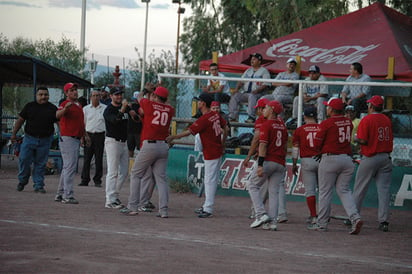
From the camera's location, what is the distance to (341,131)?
12.1 m

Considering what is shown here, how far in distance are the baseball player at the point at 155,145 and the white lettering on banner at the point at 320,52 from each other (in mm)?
7842

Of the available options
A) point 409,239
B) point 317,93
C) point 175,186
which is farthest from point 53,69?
point 409,239

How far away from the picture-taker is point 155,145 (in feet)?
42.0

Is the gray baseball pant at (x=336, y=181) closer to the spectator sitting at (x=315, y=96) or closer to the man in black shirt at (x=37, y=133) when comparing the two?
the spectator sitting at (x=315, y=96)

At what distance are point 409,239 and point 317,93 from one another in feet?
17.2

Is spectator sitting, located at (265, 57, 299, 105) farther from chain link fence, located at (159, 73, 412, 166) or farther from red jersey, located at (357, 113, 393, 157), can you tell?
red jersey, located at (357, 113, 393, 157)

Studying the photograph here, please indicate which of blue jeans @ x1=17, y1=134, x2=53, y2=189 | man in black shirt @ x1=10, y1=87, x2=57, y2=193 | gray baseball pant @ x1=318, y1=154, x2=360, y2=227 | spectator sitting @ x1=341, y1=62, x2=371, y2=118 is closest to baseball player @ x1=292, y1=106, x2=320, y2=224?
gray baseball pant @ x1=318, y1=154, x2=360, y2=227

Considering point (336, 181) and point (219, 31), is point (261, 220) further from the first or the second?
point (219, 31)

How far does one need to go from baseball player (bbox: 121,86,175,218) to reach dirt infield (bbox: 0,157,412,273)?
1.48 feet

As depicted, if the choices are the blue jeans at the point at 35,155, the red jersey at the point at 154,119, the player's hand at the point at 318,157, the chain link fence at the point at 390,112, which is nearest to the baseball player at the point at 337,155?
the player's hand at the point at 318,157

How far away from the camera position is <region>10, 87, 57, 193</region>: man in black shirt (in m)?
15.5

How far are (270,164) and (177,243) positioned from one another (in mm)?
2657

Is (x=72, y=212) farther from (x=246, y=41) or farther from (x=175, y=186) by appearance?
(x=246, y=41)

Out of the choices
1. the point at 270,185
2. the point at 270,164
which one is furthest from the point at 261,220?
the point at 270,164
